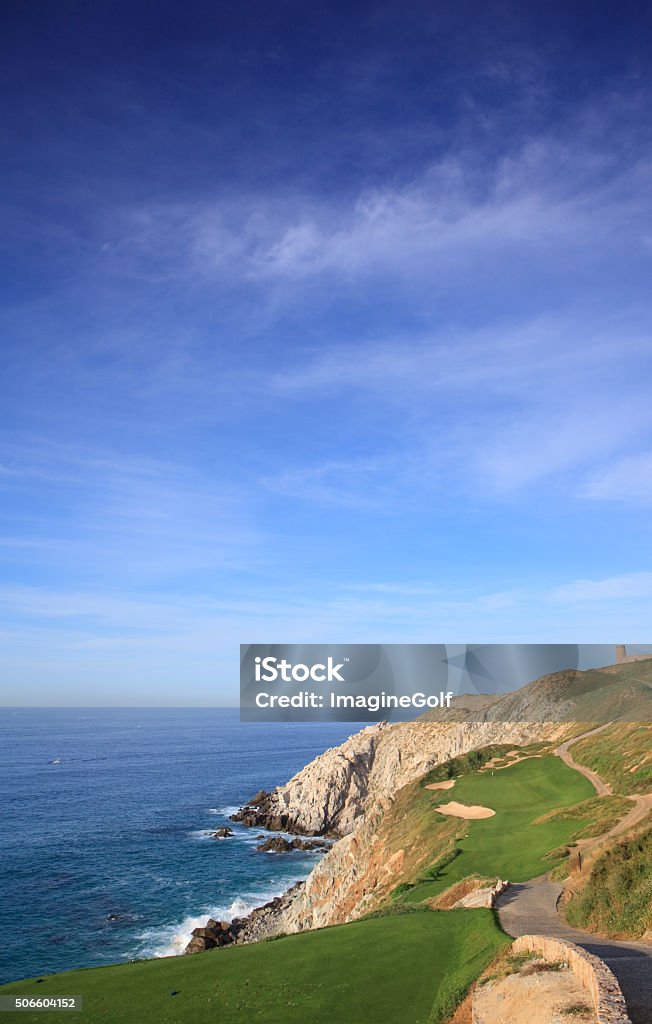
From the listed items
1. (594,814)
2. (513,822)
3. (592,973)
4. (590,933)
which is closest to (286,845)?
(513,822)

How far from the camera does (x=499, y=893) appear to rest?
94.4 feet

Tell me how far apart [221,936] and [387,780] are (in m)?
42.1

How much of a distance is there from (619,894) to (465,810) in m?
26.5

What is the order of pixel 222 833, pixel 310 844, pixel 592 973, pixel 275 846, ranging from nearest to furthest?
1. pixel 592 973
2. pixel 275 846
3. pixel 310 844
4. pixel 222 833

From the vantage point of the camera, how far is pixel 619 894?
24688 millimetres

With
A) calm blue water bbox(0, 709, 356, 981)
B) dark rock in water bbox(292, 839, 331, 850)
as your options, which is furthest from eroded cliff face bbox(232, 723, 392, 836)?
calm blue water bbox(0, 709, 356, 981)

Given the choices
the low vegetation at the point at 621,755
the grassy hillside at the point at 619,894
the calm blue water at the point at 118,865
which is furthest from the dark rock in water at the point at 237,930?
the grassy hillside at the point at 619,894

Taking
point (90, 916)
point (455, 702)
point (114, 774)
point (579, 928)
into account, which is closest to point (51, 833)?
point (90, 916)

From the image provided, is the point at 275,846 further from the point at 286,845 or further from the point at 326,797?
the point at 326,797

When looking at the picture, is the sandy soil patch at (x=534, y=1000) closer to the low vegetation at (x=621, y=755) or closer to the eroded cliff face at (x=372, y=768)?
the low vegetation at (x=621, y=755)

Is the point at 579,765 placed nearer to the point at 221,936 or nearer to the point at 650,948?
the point at 221,936

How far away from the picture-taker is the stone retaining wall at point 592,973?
1398 cm

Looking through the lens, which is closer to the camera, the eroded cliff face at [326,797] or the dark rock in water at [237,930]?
the dark rock in water at [237,930]

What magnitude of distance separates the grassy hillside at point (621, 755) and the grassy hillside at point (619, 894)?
1348 cm
